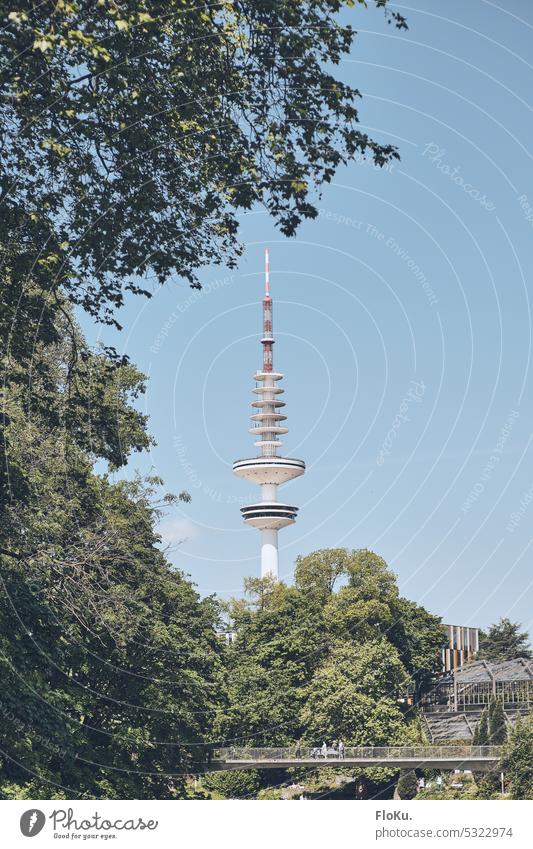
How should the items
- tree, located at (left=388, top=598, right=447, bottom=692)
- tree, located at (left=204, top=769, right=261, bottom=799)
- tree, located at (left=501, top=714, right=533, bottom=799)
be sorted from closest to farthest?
tree, located at (left=501, top=714, right=533, bottom=799) → tree, located at (left=204, top=769, right=261, bottom=799) → tree, located at (left=388, top=598, right=447, bottom=692)

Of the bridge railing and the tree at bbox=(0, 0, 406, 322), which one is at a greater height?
the tree at bbox=(0, 0, 406, 322)

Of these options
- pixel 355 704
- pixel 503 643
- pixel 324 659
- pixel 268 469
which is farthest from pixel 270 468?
pixel 355 704

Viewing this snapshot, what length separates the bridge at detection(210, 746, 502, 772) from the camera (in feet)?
249

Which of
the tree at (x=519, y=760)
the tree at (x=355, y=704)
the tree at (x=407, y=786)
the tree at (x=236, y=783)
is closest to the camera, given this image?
the tree at (x=519, y=760)

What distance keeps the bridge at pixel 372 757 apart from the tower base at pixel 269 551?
3587 inches

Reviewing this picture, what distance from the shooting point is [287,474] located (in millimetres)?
174500

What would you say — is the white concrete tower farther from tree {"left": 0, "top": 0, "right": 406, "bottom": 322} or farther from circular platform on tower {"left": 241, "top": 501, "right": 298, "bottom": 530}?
tree {"left": 0, "top": 0, "right": 406, "bottom": 322}

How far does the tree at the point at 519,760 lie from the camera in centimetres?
6819

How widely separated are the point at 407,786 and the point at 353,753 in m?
4.67

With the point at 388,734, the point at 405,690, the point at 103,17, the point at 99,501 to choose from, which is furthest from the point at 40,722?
the point at 405,690
